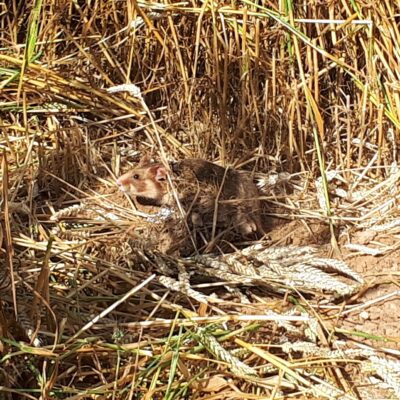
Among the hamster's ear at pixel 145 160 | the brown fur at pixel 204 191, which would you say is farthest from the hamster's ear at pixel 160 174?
the hamster's ear at pixel 145 160

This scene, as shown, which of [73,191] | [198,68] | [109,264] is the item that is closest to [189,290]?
[109,264]

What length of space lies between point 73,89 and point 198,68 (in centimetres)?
58

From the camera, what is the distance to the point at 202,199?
3.72 metres

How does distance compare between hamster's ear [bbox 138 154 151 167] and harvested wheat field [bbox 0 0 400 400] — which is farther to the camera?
hamster's ear [bbox 138 154 151 167]

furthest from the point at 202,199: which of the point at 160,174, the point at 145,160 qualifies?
the point at 145,160

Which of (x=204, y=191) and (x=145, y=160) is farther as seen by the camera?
(x=145, y=160)

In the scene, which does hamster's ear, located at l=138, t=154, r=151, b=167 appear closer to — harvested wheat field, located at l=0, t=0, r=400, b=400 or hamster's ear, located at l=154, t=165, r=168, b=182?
harvested wheat field, located at l=0, t=0, r=400, b=400

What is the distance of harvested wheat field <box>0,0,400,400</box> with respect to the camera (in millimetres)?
2809

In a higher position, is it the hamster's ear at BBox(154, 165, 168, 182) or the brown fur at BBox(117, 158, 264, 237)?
the hamster's ear at BBox(154, 165, 168, 182)

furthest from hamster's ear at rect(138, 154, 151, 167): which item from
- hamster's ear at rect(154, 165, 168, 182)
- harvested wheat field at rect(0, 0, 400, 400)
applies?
hamster's ear at rect(154, 165, 168, 182)

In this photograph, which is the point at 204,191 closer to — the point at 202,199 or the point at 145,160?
the point at 202,199

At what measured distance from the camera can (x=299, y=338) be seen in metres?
3.01

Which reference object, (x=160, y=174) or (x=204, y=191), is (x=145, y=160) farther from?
(x=204, y=191)

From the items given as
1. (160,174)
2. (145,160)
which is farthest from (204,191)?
(145,160)
